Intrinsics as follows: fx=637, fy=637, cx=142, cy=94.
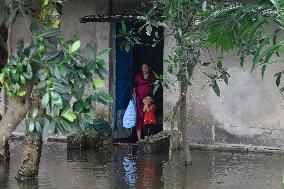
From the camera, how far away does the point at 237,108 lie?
11.1 m

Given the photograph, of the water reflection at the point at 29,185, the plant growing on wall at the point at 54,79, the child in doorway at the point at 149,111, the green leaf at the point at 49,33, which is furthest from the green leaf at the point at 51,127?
the child in doorway at the point at 149,111

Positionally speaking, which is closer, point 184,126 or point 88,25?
point 184,126

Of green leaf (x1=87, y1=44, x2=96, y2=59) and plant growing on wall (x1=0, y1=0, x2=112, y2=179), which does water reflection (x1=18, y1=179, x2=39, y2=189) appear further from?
green leaf (x1=87, y1=44, x2=96, y2=59)

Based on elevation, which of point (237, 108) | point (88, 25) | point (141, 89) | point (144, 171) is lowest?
point (144, 171)

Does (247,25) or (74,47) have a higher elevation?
(247,25)

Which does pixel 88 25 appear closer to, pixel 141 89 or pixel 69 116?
pixel 141 89

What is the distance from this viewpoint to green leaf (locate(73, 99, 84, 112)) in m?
2.47

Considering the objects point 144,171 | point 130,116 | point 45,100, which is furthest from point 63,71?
point 130,116

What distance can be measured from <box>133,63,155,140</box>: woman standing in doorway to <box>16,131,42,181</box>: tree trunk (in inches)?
→ 162

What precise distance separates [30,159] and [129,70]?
4838 mm

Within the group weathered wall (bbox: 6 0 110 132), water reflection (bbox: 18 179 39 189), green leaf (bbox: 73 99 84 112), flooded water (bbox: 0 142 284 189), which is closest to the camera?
green leaf (bbox: 73 99 84 112)

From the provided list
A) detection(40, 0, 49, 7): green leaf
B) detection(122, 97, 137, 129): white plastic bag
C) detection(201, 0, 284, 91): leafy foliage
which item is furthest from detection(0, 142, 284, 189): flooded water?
detection(40, 0, 49, 7): green leaf

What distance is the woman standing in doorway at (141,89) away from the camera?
12.2 metres

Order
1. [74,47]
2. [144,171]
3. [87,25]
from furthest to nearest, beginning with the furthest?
[87,25] → [144,171] → [74,47]
